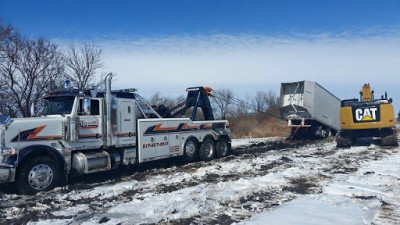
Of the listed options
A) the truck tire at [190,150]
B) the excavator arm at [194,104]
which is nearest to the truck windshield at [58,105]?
the excavator arm at [194,104]

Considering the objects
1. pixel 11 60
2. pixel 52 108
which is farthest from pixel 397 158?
pixel 11 60

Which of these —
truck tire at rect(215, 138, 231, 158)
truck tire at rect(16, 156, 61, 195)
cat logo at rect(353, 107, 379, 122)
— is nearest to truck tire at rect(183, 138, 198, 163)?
truck tire at rect(215, 138, 231, 158)

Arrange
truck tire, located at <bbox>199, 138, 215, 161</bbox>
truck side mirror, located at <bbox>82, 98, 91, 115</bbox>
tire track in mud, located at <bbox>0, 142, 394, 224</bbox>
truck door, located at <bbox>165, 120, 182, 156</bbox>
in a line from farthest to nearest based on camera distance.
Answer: truck tire, located at <bbox>199, 138, 215, 161</bbox>
truck door, located at <bbox>165, 120, 182, 156</bbox>
truck side mirror, located at <bbox>82, 98, 91, 115</bbox>
tire track in mud, located at <bbox>0, 142, 394, 224</bbox>

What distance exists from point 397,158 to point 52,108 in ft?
39.3

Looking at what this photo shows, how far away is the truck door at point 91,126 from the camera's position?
10273 mm

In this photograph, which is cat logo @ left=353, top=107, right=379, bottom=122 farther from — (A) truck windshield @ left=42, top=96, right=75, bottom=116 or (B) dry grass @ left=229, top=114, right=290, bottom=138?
(A) truck windshield @ left=42, top=96, right=75, bottom=116

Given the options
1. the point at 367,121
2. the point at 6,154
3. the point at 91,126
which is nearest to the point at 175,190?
the point at 91,126

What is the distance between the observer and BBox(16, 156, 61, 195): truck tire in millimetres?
8570

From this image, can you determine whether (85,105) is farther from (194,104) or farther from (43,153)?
(194,104)

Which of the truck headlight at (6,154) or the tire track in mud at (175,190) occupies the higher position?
the truck headlight at (6,154)

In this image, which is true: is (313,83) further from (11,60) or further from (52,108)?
(11,60)

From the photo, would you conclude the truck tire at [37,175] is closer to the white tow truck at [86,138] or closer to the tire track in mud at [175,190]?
the white tow truck at [86,138]

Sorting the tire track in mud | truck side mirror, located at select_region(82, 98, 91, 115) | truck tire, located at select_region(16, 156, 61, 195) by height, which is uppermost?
truck side mirror, located at select_region(82, 98, 91, 115)

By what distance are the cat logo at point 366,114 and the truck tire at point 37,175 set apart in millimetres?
14841
